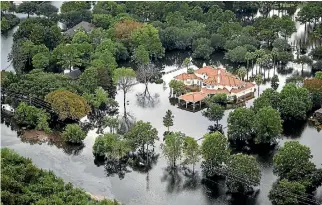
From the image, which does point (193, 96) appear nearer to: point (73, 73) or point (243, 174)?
point (73, 73)

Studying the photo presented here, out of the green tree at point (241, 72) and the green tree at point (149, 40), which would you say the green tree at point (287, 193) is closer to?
the green tree at point (241, 72)

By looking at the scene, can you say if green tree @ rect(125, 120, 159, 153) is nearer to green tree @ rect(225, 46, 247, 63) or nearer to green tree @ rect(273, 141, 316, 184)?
green tree @ rect(273, 141, 316, 184)

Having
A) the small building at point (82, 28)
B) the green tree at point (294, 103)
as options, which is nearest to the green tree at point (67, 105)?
the green tree at point (294, 103)

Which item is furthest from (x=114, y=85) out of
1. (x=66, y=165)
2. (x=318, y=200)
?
(x=318, y=200)

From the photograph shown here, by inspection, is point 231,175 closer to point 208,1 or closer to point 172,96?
point 172,96

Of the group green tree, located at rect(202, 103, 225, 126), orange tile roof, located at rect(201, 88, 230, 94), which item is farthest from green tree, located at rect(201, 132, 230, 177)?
orange tile roof, located at rect(201, 88, 230, 94)
